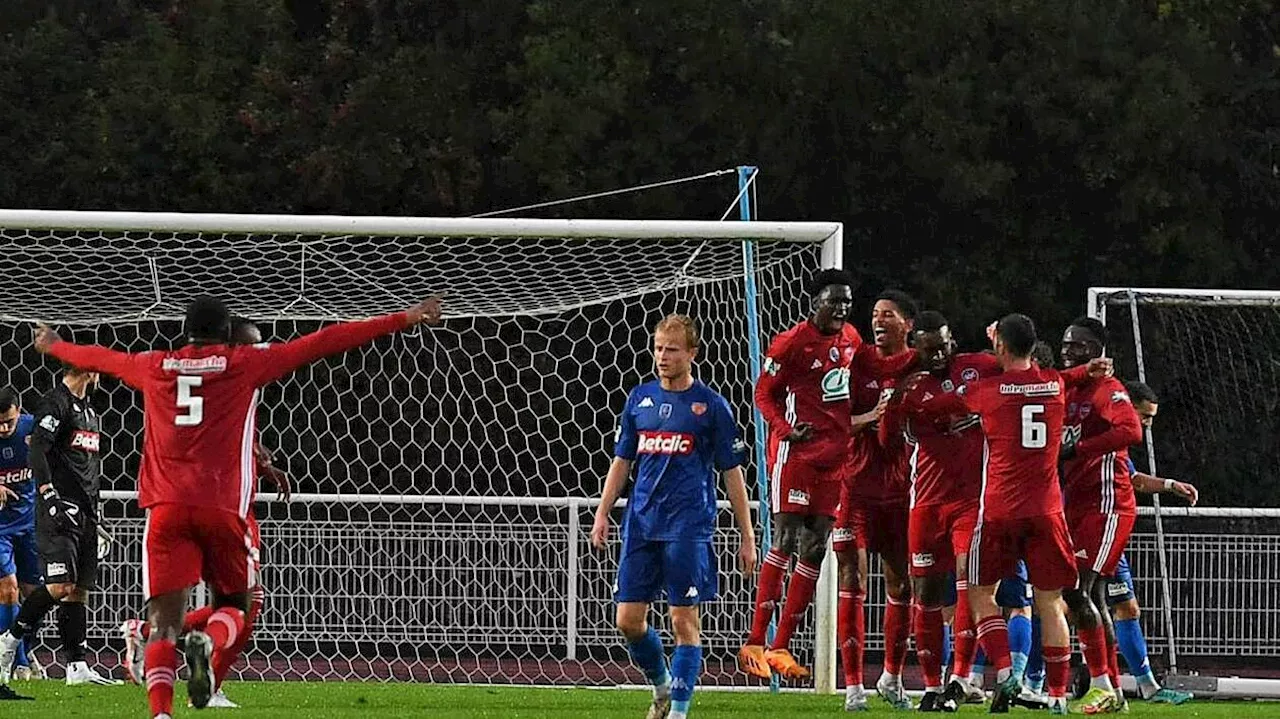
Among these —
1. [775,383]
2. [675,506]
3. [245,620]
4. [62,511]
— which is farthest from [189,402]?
[62,511]

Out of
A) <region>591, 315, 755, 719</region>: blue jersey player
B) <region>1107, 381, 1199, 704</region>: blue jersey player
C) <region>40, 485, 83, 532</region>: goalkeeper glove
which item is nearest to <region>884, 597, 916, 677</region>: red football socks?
<region>1107, 381, 1199, 704</region>: blue jersey player

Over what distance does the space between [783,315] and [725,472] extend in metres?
7.18

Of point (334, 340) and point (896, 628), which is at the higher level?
point (334, 340)

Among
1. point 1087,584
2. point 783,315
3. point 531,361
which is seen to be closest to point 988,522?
point 1087,584

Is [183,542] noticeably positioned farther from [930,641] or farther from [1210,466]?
[1210,466]

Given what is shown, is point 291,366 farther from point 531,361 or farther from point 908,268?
point 908,268

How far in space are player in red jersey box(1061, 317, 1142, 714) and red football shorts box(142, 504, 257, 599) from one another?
4.73 metres

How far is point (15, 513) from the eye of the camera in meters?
14.2

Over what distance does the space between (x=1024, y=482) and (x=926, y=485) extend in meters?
0.78

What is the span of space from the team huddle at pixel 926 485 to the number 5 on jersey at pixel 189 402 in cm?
194

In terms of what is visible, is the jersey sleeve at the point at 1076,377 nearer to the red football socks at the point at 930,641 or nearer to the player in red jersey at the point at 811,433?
the player in red jersey at the point at 811,433

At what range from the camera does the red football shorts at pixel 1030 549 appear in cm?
1105

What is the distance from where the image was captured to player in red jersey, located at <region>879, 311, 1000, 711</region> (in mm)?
11578

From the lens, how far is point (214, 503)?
9211 millimetres
